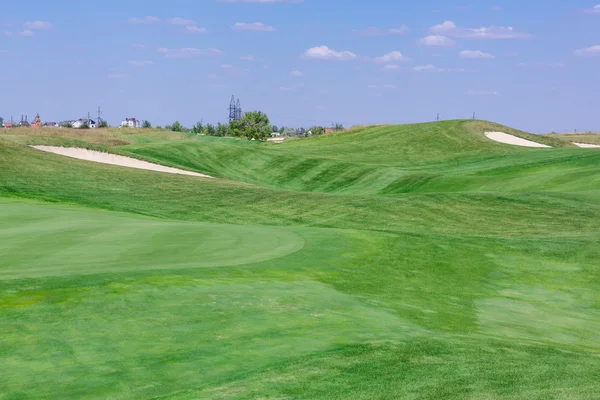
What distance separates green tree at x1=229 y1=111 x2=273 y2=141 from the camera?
532 feet

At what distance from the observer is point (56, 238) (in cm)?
1838

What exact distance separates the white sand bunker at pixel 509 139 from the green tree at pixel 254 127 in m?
86.2

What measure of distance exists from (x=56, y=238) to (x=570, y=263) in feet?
45.0

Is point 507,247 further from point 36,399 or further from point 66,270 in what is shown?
point 36,399

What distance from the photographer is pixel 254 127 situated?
534 feet

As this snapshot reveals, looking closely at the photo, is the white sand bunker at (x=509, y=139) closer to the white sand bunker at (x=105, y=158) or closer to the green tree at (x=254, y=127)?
the white sand bunker at (x=105, y=158)

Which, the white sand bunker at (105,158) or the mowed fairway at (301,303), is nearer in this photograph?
the mowed fairway at (301,303)

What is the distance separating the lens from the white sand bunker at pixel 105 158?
162 feet

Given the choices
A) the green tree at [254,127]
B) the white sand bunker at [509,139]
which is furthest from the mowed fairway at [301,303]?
the green tree at [254,127]

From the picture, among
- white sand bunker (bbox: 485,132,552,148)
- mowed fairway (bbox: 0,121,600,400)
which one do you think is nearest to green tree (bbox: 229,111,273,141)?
white sand bunker (bbox: 485,132,552,148)

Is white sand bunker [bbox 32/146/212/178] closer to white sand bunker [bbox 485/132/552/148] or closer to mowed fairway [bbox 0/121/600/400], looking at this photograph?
mowed fairway [bbox 0/121/600/400]

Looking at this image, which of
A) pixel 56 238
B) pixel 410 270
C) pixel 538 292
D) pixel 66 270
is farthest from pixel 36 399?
pixel 538 292

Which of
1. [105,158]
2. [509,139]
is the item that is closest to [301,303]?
[105,158]

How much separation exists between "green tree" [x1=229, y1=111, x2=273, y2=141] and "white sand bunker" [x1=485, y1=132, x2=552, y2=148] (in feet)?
283
